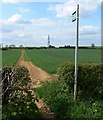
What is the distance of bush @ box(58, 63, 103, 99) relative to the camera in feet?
36.1

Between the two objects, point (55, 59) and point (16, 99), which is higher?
point (16, 99)

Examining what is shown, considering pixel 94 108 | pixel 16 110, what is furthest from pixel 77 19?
pixel 16 110

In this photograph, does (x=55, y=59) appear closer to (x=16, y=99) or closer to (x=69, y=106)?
(x=69, y=106)

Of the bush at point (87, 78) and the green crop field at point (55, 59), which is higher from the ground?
the bush at point (87, 78)

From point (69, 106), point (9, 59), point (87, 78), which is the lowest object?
point (69, 106)

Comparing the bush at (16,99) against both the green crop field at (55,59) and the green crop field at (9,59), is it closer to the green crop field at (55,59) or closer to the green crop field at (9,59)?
the green crop field at (9,59)


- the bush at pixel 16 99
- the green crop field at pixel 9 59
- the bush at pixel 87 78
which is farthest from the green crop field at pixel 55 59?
the bush at pixel 16 99

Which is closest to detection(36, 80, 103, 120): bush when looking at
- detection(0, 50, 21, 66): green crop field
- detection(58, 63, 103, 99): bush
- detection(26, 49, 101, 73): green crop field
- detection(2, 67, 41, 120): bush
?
detection(58, 63, 103, 99): bush

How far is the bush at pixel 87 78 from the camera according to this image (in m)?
11.0

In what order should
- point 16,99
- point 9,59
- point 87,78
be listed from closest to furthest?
point 16,99
point 87,78
point 9,59

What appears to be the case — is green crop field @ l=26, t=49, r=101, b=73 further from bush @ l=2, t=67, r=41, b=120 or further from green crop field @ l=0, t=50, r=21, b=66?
bush @ l=2, t=67, r=41, b=120

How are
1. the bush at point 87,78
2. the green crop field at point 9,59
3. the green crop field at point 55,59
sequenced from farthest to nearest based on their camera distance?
the green crop field at point 9,59 < the green crop field at point 55,59 < the bush at point 87,78

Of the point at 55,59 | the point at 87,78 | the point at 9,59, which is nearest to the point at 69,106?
the point at 87,78

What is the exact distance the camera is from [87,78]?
36.5ft
